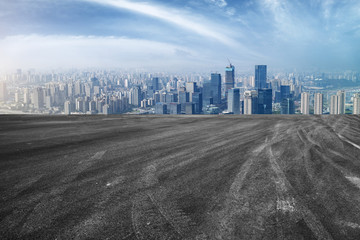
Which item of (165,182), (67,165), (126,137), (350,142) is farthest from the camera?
(126,137)

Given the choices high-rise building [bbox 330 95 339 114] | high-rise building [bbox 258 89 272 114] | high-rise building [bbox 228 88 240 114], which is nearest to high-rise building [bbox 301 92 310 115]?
high-rise building [bbox 330 95 339 114]

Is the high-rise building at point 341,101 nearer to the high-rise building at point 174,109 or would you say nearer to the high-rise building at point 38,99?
the high-rise building at point 174,109

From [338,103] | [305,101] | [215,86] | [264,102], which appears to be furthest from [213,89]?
[338,103]

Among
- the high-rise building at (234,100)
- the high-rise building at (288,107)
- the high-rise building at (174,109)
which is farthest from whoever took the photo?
the high-rise building at (234,100)

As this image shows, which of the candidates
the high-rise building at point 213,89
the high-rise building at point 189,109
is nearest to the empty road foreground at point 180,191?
the high-rise building at point 189,109

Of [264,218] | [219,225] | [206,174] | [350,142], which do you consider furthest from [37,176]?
[350,142]

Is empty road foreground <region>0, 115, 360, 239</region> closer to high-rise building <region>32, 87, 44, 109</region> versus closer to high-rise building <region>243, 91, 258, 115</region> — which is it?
high-rise building <region>32, 87, 44, 109</region>

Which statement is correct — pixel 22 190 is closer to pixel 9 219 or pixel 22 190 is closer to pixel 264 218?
pixel 9 219
